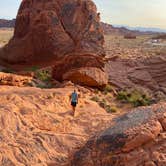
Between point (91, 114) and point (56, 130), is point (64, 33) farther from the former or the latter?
point (56, 130)

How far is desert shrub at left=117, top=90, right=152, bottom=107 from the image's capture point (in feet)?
51.7

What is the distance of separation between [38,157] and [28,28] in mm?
12692

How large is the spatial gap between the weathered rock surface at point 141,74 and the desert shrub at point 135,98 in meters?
1.30

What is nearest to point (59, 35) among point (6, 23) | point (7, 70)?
point (7, 70)

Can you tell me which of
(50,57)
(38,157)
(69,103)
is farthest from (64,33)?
(38,157)

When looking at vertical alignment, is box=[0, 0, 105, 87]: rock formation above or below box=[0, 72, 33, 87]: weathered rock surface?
above

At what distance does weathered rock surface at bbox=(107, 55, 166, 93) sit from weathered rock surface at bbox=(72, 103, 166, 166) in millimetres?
11178

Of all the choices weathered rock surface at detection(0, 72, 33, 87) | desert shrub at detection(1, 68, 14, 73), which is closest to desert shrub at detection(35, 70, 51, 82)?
weathered rock surface at detection(0, 72, 33, 87)

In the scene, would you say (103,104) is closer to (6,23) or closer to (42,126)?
(42,126)

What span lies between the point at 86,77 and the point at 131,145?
424 inches

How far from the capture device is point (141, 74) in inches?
751

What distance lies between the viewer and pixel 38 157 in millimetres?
8320

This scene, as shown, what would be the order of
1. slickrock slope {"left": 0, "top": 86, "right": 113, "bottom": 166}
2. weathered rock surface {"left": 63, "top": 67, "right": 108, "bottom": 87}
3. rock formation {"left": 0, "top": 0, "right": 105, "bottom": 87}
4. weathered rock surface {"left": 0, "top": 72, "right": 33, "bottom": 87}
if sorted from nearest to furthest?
slickrock slope {"left": 0, "top": 86, "right": 113, "bottom": 166}, weathered rock surface {"left": 0, "top": 72, "right": 33, "bottom": 87}, weathered rock surface {"left": 63, "top": 67, "right": 108, "bottom": 87}, rock formation {"left": 0, "top": 0, "right": 105, "bottom": 87}

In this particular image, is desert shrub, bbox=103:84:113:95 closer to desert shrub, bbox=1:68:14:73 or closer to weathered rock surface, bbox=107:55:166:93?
weathered rock surface, bbox=107:55:166:93
